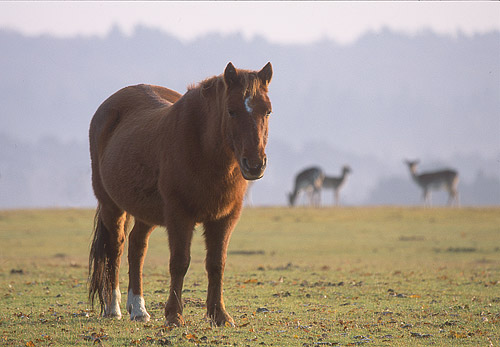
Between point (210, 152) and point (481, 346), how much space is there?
3164mm

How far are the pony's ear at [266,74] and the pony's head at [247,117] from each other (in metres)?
0.02

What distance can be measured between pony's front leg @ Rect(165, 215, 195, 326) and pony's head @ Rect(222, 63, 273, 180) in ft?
3.28

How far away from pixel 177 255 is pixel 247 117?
1.65 metres

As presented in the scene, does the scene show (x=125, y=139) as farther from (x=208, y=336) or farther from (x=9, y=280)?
(x=9, y=280)

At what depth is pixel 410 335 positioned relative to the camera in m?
6.80

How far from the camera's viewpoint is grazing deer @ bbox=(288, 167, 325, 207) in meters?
46.8

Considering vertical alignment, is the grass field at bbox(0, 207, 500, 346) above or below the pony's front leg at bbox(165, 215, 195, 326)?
below

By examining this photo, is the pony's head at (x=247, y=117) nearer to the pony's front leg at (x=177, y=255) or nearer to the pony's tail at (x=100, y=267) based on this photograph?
the pony's front leg at (x=177, y=255)

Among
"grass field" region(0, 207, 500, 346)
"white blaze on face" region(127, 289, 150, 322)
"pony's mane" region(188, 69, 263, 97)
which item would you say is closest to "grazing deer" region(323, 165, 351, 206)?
"grass field" region(0, 207, 500, 346)

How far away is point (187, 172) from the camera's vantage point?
22.1ft

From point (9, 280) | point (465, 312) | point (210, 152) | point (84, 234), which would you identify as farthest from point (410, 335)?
point (84, 234)

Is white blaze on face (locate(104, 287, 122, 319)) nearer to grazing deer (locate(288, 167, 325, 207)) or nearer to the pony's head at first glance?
the pony's head

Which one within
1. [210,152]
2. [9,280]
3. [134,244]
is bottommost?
[9,280]

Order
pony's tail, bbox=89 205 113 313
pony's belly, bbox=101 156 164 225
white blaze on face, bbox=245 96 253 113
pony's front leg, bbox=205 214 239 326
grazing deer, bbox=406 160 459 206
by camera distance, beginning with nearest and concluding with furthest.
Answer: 1. white blaze on face, bbox=245 96 253 113
2. pony's front leg, bbox=205 214 239 326
3. pony's belly, bbox=101 156 164 225
4. pony's tail, bbox=89 205 113 313
5. grazing deer, bbox=406 160 459 206
